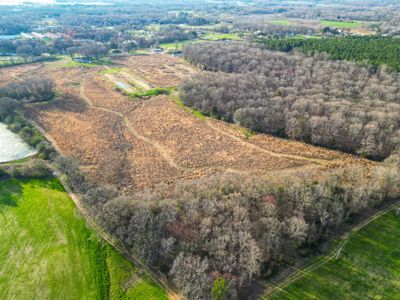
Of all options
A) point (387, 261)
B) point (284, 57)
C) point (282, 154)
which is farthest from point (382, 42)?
point (387, 261)

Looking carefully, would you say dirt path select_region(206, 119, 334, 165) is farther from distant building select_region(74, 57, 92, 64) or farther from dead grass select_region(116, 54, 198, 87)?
distant building select_region(74, 57, 92, 64)

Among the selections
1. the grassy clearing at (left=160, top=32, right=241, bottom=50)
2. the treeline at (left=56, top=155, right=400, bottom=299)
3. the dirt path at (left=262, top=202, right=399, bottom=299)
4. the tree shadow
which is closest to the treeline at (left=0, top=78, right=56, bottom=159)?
the tree shadow

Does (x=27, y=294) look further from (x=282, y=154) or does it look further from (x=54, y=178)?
(x=282, y=154)

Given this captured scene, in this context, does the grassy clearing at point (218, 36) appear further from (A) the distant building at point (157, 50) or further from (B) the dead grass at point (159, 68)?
(B) the dead grass at point (159, 68)

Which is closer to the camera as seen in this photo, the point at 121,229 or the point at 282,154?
the point at 121,229

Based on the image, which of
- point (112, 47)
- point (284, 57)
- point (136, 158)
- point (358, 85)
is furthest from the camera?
point (112, 47)

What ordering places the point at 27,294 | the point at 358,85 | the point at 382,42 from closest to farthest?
1. the point at 27,294
2. the point at 358,85
3. the point at 382,42

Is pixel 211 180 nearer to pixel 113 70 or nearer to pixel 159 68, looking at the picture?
pixel 159 68
